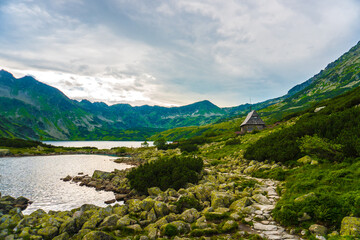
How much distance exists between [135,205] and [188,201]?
14.2 ft

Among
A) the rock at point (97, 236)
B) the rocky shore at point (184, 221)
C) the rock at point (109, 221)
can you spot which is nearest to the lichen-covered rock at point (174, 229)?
the rocky shore at point (184, 221)

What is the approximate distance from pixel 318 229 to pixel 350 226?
47.9 inches

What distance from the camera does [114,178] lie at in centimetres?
3388

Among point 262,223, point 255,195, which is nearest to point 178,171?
point 255,195

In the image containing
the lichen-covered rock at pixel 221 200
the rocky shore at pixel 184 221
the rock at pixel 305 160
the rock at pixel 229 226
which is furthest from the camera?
the rock at pixel 305 160

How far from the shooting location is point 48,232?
1230cm

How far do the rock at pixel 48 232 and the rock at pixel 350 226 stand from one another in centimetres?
1603

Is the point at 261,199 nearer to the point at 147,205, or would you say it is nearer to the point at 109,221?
the point at 147,205

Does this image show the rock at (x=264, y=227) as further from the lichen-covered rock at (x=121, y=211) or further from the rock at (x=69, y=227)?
the rock at (x=69, y=227)

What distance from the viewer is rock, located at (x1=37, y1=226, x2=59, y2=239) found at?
1214 centimetres

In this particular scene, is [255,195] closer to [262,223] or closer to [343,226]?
[262,223]

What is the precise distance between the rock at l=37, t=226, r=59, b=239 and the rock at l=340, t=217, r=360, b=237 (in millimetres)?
16026

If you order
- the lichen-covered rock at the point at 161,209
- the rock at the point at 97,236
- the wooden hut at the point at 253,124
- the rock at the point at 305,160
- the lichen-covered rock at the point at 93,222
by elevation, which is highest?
the wooden hut at the point at 253,124

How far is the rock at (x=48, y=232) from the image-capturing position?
12.1 metres
